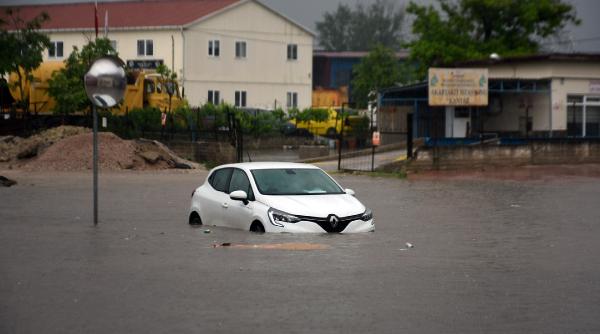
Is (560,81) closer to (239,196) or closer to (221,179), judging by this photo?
(221,179)

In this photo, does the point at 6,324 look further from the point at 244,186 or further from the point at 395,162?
the point at 395,162

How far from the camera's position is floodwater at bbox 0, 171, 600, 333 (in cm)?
966

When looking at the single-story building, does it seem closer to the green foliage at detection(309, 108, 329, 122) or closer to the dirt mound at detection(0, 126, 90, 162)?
the green foliage at detection(309, 108, 329, 122)

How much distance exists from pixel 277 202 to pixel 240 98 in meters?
56.8

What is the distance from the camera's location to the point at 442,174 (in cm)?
3625

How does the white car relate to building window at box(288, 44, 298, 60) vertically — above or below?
→ below

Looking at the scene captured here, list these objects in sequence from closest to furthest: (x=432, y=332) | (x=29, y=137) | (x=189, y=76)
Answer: (x=432, y=332)
(x=29, y=137)
(x=189, y=76)

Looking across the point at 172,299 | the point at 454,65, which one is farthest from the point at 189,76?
Answer: the point at 172,299

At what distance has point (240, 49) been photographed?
7369 centimetres

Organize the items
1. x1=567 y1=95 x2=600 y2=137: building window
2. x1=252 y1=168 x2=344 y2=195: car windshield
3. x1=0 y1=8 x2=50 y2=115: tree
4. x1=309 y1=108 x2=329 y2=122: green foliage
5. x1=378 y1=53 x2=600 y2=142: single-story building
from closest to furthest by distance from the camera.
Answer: x1=252 y1=168 x2=344 y2=195: car windshield < x1=0 y1=8 x2=50 y2=115: tree < x1=378 y1=53 x2=600 y2=142: single-story building < x1=567 y1=95 x2=600 y2=137: building window < x1=309 y1=108 x2=329 y2=122: green foliage

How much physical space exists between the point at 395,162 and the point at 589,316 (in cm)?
2738

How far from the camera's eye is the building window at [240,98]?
7306 cm

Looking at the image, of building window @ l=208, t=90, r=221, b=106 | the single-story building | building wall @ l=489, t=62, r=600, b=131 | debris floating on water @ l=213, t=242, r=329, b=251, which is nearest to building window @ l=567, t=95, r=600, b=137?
the single-story building

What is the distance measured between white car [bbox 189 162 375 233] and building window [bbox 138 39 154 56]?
5271cm
